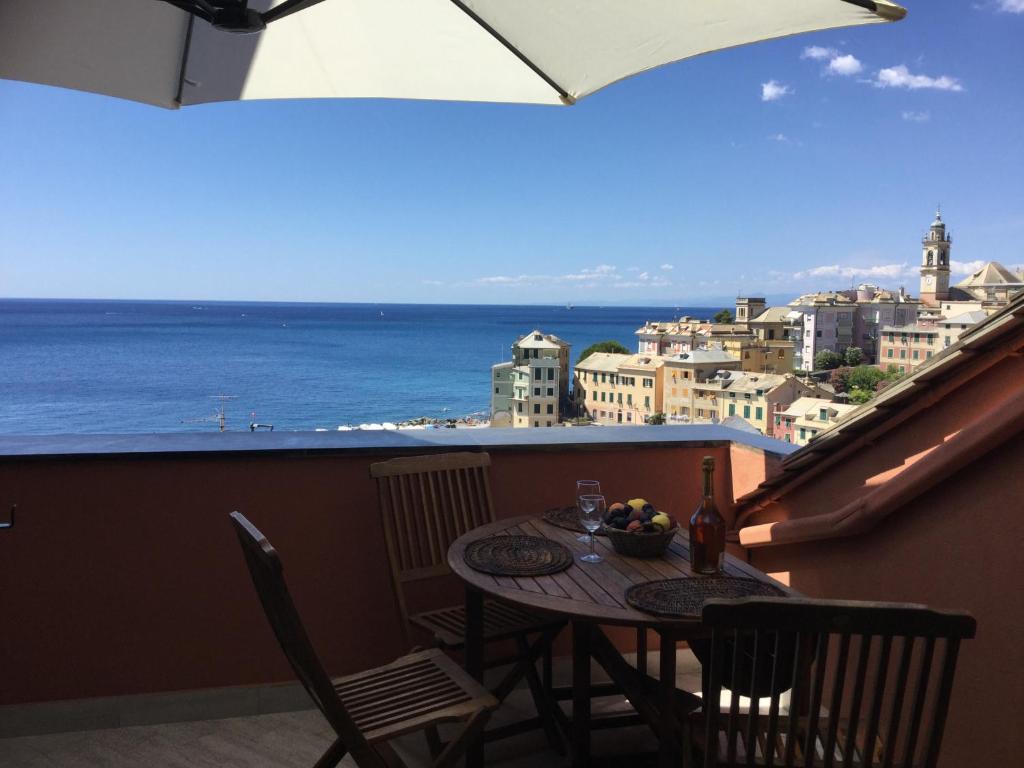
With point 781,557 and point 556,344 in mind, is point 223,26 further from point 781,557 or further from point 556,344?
point 556,344

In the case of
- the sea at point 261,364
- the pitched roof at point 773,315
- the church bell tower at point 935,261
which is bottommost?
the sea at point 261,364

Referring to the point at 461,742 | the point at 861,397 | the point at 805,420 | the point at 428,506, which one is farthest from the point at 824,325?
the point at 461,742

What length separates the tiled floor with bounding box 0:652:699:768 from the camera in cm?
236

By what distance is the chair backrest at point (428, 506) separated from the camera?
2562 millimetres

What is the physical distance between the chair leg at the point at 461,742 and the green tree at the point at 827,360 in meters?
6.60

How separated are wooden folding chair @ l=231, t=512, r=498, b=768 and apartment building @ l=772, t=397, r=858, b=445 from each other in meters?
1.69

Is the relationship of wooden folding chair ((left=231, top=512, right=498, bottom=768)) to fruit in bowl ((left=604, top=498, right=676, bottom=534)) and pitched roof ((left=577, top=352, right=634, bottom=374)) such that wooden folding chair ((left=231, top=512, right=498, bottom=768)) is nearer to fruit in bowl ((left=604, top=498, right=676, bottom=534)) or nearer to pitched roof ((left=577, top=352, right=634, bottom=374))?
fruit in bowl ((left=604, top=498, right=676, bottom=534))

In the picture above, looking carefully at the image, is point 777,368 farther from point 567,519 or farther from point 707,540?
point 707,540

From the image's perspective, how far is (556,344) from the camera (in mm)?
6336

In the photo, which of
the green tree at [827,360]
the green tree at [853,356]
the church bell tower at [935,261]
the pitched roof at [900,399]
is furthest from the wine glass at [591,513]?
the green tree at [827,360]

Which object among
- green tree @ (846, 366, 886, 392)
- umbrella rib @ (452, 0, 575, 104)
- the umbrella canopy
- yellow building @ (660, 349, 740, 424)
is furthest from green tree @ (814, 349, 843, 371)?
the umbrella canopy

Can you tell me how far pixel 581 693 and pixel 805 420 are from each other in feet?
6.23

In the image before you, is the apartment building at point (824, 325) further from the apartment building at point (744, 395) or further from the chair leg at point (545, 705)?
the chair leg at point (545, 705)

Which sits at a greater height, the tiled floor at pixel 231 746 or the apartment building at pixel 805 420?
the apartment building at pixel 805 420
